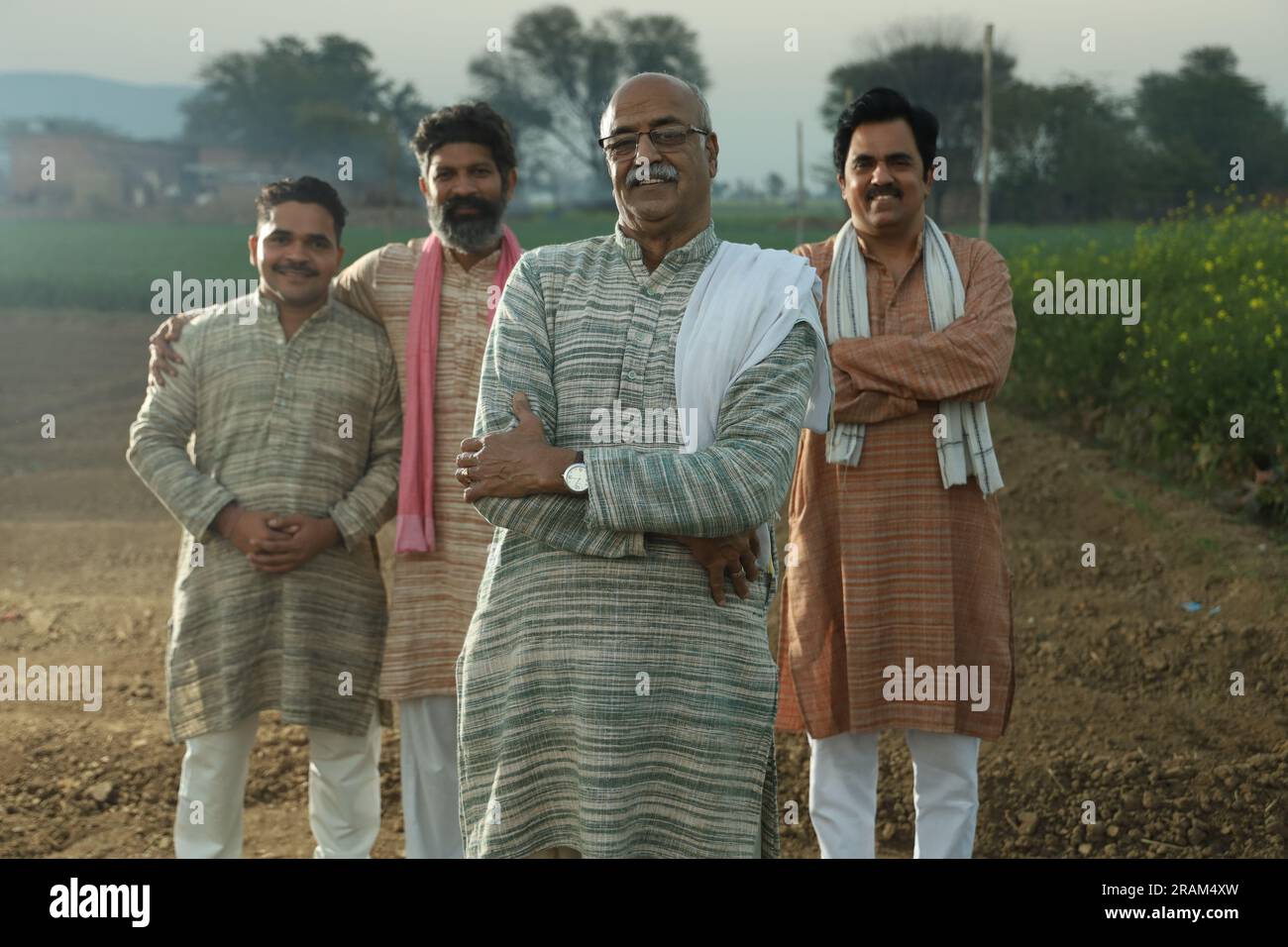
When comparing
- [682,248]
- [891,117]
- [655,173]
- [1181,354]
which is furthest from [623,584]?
[1181,354]

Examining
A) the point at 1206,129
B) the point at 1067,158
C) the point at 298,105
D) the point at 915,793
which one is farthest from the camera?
the point at 298,105

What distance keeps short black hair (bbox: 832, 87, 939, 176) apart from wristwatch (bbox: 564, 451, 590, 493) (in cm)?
148

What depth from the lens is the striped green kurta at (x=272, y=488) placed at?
3715 millimetres

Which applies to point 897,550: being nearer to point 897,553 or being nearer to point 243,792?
point 897,553

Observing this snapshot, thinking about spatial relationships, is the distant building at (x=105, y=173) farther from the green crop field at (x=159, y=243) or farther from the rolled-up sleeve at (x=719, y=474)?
the rolled-up sleeve at (x=719, y=474)

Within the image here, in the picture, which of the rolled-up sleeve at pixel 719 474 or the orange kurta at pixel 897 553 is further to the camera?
the orange kurta at pixel 897 553

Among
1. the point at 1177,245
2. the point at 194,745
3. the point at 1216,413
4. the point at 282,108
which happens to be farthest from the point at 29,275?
the point at 194,745

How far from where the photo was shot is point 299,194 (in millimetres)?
3723

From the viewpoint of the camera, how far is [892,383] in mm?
3494

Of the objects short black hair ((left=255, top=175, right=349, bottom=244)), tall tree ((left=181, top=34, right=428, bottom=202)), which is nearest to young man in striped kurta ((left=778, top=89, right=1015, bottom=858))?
short black hair ((left=255, top=175, right=349, bottom=244))

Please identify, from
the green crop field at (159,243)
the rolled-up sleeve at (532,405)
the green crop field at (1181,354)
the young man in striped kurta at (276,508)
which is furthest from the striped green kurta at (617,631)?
the green crop field at (159,243)

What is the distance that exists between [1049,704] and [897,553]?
2.46 metres

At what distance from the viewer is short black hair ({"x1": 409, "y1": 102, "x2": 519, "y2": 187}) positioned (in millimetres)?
3742

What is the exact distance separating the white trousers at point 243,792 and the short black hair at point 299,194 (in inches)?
52.3
